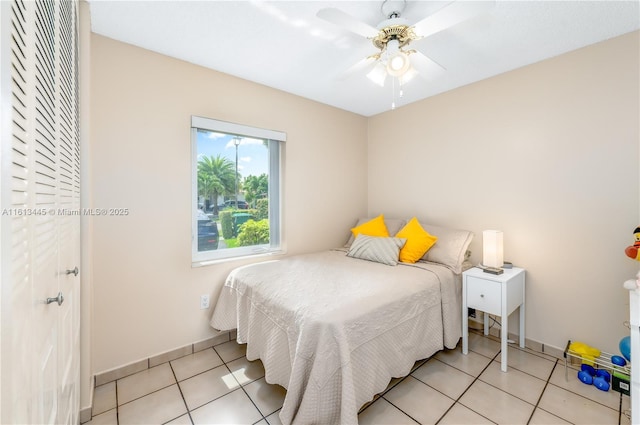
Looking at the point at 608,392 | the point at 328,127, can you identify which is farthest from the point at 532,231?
the point at 328,127

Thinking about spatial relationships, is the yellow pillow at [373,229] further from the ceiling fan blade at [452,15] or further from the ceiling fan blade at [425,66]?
the ceiling fan blade at [452,15]

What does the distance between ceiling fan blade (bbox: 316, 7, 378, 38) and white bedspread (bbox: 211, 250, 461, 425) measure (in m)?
1.54

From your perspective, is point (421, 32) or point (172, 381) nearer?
point (421, 32)

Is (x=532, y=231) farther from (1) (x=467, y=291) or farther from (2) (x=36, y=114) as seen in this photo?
(2) (x=36, y=114)

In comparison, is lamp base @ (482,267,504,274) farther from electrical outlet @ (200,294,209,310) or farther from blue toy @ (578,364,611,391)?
electrical outlet @ (200,294,209,310)

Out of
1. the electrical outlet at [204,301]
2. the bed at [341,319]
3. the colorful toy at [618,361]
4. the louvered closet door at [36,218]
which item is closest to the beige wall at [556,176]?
the colorful toy at [618,361]

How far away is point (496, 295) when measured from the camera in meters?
2.13

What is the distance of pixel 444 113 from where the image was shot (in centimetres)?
293

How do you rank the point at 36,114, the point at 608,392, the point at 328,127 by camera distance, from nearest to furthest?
1. the point at 36,114
2. the point at 608,392
3. the point at 328,127

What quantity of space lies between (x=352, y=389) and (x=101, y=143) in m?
2.25

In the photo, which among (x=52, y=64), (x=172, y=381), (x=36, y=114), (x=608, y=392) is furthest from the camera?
(x=172, y=381)

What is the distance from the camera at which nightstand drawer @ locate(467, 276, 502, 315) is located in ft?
6.98

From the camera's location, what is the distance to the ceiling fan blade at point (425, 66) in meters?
1.76

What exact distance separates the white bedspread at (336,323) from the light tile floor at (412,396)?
19cm
